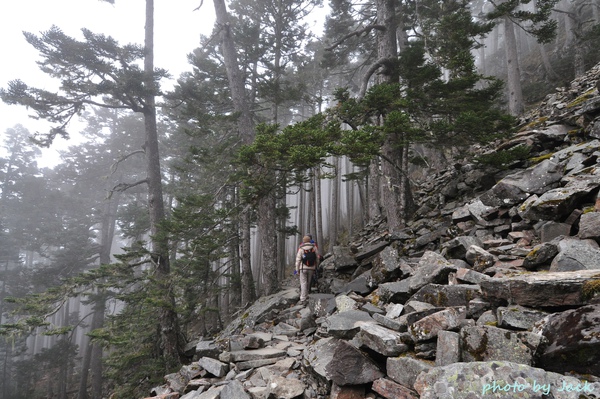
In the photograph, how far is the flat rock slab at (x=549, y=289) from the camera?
268 centimetres

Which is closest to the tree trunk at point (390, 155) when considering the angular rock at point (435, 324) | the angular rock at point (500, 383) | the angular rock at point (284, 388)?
the angular rock at point (435, 324)

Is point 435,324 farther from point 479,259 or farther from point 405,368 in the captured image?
point 479,259

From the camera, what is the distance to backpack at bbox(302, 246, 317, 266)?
8.50 metres

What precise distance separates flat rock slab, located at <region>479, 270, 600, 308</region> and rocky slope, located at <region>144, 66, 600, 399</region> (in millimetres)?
10

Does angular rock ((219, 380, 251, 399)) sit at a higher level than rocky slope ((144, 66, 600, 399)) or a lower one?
lower

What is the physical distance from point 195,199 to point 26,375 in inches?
1124

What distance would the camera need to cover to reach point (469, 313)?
3.40 m

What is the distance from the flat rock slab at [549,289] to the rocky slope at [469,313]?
0.01 m

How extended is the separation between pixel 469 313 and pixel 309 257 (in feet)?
17.9

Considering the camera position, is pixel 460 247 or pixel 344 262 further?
pixel 344 262

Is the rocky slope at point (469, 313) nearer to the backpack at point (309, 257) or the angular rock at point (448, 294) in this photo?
the angular rock at point (448, 294)

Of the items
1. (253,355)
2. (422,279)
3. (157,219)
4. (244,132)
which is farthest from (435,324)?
(157,219)

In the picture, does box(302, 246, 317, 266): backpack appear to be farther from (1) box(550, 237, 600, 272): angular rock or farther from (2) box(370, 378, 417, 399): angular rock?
(1) box(550, 237, 600, 272): angular rock

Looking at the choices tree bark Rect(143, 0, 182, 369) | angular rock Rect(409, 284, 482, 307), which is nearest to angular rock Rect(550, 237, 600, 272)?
angular rock Rect(409, 284, 482, 307)
